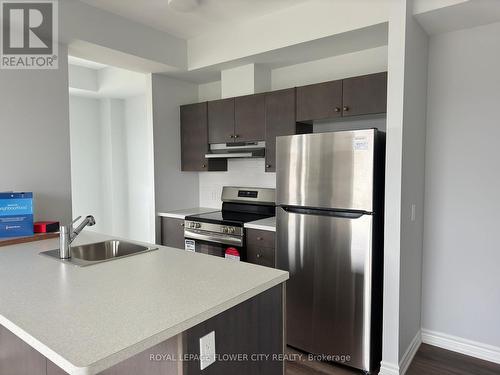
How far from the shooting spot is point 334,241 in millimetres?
2383

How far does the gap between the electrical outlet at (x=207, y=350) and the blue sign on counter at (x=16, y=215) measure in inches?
68.8

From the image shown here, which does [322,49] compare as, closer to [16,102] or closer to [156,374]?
[16,102]

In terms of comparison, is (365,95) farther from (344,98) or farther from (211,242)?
(211,242)

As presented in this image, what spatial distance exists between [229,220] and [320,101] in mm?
1301

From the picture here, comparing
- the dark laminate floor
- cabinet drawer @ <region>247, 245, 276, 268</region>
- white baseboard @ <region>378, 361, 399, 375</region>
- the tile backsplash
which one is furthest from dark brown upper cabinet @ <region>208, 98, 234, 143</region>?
white baseboard @ <region>378, 361, 399, 375</region>

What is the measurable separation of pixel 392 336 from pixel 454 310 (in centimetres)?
76

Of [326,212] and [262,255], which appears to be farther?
[262,255]

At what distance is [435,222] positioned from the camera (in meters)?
2.74

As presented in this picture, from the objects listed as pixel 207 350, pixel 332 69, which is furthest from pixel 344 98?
pixel 207 350

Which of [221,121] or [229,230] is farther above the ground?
[221,121]

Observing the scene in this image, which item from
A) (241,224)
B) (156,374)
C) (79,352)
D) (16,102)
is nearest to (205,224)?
(241,224)

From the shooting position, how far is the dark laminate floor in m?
2.38

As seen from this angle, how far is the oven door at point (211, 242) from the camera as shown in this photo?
10.2 ft

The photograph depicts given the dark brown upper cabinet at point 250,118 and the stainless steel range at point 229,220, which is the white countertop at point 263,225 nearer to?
the stainless steel range at point 229,220
